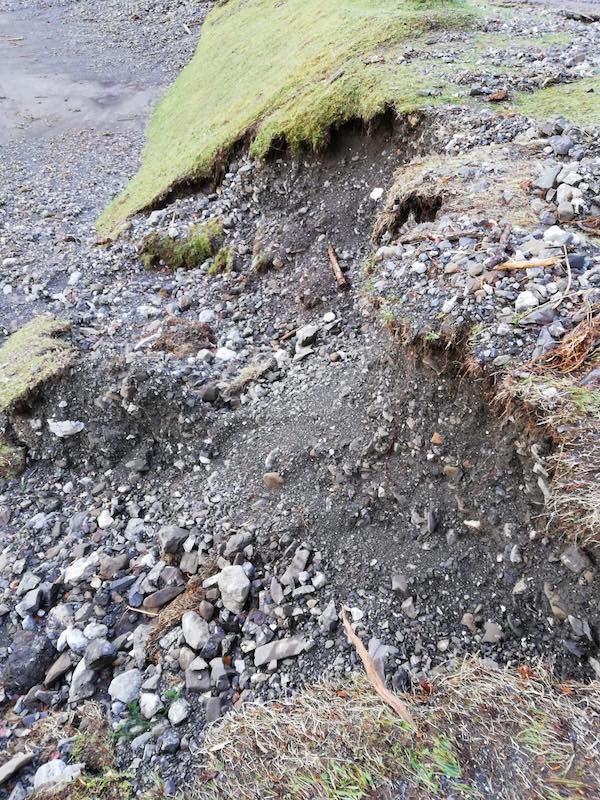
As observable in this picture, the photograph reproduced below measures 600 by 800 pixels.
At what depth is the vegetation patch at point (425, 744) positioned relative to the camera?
2.98m

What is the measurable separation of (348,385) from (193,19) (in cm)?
2742

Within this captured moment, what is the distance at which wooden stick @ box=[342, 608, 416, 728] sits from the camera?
11.3 ft

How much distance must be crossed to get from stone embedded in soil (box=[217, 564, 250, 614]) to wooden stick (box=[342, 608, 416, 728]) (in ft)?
2.69

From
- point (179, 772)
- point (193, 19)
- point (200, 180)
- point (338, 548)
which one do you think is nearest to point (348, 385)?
point (338, 548)

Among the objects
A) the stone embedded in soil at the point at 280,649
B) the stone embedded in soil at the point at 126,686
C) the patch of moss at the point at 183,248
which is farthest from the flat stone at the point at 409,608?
the patch of moss at the point at 183,248

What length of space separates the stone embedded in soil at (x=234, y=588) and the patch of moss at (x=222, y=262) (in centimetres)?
507

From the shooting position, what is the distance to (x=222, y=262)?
28.3 ft

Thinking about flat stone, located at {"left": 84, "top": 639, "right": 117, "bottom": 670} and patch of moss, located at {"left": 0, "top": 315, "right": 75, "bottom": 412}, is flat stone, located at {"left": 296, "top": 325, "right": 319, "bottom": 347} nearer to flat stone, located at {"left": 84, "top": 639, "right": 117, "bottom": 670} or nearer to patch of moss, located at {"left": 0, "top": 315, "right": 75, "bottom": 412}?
patch of moss, located at {"left": 0, "top": 315, "right": 75, "bottom": 412}

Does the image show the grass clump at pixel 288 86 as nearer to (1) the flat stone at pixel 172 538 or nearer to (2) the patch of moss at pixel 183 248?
(2) the patch of moss at pixel 183 248

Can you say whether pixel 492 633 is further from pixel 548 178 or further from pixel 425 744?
pixel 548 178

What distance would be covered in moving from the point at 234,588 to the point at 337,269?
13.9 ft

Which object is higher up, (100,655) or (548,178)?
(548,178)

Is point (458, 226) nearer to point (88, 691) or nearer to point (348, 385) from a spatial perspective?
point (348, 385)

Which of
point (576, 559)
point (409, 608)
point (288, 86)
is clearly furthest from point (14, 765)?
point (288, 86)
